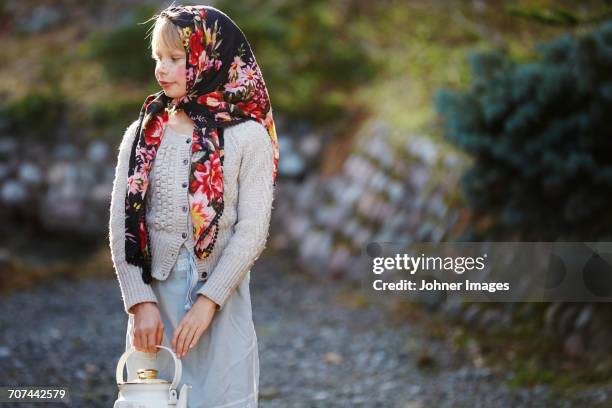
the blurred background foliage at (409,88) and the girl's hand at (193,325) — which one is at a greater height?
the blurred background foliage at (409,88)

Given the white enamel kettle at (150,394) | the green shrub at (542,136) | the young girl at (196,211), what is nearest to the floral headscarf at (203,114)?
the young girl at (196,211)

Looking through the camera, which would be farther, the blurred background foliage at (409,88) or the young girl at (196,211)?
the blurred background foliage at (409,88)

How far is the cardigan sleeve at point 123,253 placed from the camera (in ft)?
7.35

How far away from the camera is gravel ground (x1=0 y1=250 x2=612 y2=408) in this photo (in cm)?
423

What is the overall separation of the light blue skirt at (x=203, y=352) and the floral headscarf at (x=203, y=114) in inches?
2.5

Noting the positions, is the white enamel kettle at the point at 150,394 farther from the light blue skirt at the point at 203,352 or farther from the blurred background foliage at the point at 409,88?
the blurred background foliage at the point at 409,88

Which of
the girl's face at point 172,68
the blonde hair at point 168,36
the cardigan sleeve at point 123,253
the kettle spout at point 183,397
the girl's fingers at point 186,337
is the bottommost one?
the kettle spout at point 183,397

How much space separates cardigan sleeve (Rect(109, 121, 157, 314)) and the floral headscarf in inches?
0.8

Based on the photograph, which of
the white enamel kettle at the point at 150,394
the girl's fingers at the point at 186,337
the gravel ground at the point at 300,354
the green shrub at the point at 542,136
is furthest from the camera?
the green shrub at the point at 542,136

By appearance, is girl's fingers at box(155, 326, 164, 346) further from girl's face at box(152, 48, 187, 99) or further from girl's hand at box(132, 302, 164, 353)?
girl's face at box(152, 48, 187, 99)

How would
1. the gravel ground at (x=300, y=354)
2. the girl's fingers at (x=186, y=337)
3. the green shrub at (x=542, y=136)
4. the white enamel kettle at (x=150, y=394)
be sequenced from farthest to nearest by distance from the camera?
the green shrub at (x=542, y=136), the gravel ground at (x=300, y=354), the girl's fingers at (x=186, y=337), the white enamel kettle at (x=150, y=394)

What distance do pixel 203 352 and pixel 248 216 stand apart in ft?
1.22

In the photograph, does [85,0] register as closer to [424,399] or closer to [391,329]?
[391,329]

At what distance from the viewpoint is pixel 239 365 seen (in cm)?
229
